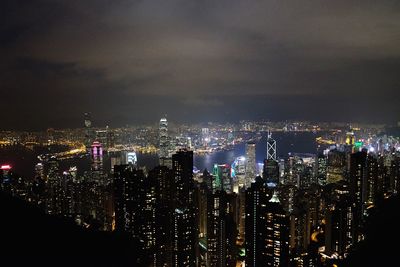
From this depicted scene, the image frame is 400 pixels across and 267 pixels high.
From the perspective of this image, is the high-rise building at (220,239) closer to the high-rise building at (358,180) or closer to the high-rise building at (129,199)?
the high-rise building at (129,199)

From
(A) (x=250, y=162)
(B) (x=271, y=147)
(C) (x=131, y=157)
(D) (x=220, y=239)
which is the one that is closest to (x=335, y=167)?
(A) (x=250, y=162)

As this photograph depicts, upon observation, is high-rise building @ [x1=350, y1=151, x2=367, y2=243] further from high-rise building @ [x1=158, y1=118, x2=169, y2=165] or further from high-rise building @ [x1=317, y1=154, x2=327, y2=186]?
high-rise building @ [x1=158, y1=118, x2=169, y2=165]

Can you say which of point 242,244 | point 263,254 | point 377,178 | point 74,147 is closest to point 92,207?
point 242,244

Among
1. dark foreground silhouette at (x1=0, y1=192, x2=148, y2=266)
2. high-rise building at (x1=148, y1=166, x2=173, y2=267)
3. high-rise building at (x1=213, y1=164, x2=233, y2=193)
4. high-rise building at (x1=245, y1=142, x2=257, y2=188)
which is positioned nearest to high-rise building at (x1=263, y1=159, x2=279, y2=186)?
high-rise building at (x1=245, y1=142, x2=257, y2=188)

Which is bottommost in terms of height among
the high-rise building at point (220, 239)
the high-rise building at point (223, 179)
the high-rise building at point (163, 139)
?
the high-rise building at point (220, 239)

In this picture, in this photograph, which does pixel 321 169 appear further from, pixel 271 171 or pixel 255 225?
pixel 255 225

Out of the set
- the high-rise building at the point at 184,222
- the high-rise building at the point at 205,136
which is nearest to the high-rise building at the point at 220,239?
the high-rise building at the point at 184,222
